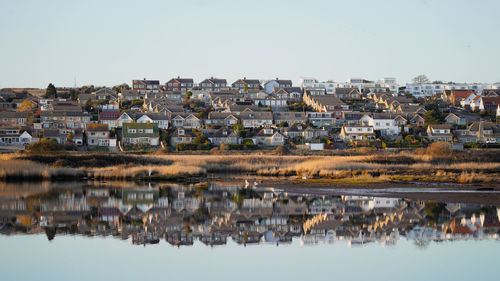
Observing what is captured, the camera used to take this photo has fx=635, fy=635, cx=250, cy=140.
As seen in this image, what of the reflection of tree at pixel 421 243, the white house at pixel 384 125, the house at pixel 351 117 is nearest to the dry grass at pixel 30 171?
the reflection of tree at pixel 421 243

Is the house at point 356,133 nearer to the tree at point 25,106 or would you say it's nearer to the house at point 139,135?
the house at point 139,135

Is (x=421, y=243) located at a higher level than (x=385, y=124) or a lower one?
lower

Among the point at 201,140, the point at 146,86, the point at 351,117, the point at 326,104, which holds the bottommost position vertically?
the point at 201,140

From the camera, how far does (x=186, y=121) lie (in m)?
79.8

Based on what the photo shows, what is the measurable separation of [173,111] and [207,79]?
2963cm

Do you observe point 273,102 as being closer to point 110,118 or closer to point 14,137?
point 110,118

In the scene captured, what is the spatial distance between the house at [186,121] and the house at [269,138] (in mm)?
9662

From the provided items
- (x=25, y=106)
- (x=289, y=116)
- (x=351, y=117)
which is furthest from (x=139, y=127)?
(x=351, y=117)

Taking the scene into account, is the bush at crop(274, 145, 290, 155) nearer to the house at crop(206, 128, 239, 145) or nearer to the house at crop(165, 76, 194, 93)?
the house at crop(206, 128, 239, 145)

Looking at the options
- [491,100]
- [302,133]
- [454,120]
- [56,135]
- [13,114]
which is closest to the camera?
[56,135]

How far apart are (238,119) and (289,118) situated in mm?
6734

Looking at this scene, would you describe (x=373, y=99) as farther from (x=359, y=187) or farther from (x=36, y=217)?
(x=36, y=217)

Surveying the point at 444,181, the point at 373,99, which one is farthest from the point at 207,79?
the point at 444,181

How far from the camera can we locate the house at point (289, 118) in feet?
270
